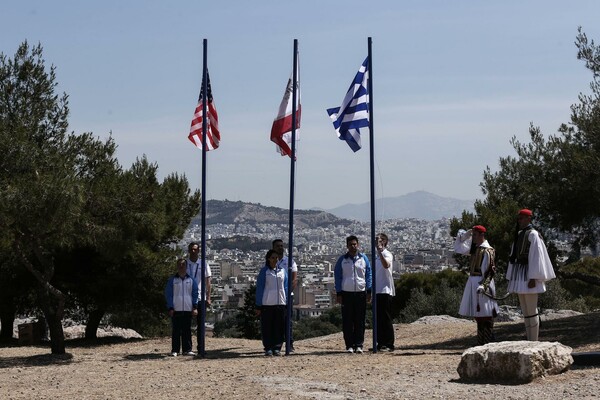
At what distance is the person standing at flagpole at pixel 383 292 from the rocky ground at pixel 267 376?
61 cm

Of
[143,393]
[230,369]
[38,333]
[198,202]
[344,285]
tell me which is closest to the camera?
[143,393]

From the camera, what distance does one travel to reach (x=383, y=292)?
16734 mm

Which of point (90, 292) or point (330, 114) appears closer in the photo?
point (330, 114)

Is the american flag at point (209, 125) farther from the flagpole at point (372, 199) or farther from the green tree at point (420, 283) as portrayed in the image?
the green tree at point (420, 283)

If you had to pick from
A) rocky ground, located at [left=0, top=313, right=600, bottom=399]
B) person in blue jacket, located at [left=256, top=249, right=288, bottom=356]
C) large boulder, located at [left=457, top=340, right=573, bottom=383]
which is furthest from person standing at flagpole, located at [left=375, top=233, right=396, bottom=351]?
large boulder, located at [left=457, top=340, right=573, bottom=383]

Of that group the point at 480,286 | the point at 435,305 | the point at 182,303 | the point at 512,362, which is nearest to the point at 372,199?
the point at 480,286

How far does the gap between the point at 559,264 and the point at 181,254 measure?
8808mm

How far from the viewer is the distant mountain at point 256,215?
67.3 metres

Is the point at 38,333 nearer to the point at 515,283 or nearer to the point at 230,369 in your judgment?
the point at 230,369

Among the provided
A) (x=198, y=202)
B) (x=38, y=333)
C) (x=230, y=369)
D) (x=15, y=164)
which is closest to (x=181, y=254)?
(x=198, y=202)

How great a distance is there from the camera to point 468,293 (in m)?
14.7

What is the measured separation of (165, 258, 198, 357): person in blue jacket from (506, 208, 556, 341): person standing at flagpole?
560cm

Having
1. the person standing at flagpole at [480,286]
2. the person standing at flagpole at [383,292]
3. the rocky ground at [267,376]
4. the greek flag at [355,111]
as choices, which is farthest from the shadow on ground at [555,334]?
the greek flag at [355,111]

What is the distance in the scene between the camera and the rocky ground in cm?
1140
